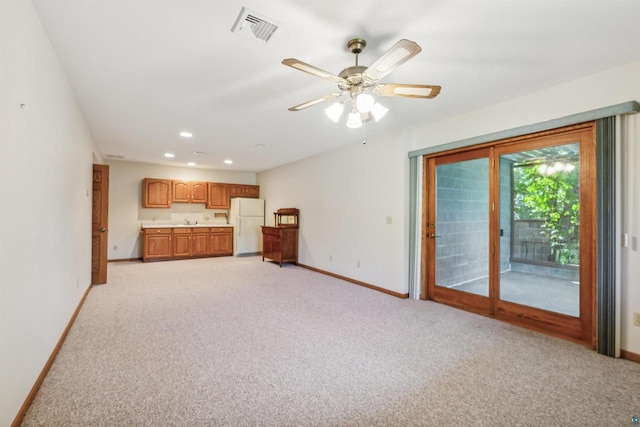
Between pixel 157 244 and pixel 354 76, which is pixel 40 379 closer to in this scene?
pixel 354 76

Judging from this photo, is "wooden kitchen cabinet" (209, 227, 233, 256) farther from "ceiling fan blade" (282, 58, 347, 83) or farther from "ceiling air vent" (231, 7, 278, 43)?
"ceiling fan blade" (282, 58, 347, 83)

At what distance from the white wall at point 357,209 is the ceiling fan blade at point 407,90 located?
216 centimetres

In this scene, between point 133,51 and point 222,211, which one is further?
point 222,211

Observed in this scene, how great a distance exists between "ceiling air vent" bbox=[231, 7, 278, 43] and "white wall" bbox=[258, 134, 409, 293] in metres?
2.71

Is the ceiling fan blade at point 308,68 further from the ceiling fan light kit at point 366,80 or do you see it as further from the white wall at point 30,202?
the white wall at point 30,202

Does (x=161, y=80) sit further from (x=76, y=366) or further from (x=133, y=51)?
(x=76, y=366)

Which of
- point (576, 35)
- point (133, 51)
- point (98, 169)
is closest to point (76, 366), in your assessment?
point (133, 51)

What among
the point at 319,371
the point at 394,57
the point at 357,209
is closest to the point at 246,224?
the point at 357,209

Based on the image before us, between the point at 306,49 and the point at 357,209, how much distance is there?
10.2ft

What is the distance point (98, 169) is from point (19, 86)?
3574 millimetres

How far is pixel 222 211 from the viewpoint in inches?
332

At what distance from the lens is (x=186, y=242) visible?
7.31 m

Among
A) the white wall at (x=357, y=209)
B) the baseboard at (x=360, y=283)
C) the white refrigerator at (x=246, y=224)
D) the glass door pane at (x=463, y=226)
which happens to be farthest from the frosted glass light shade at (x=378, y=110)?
the white refrigerator at (x=246, y=224)

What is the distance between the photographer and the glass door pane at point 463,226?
11.7 ft
